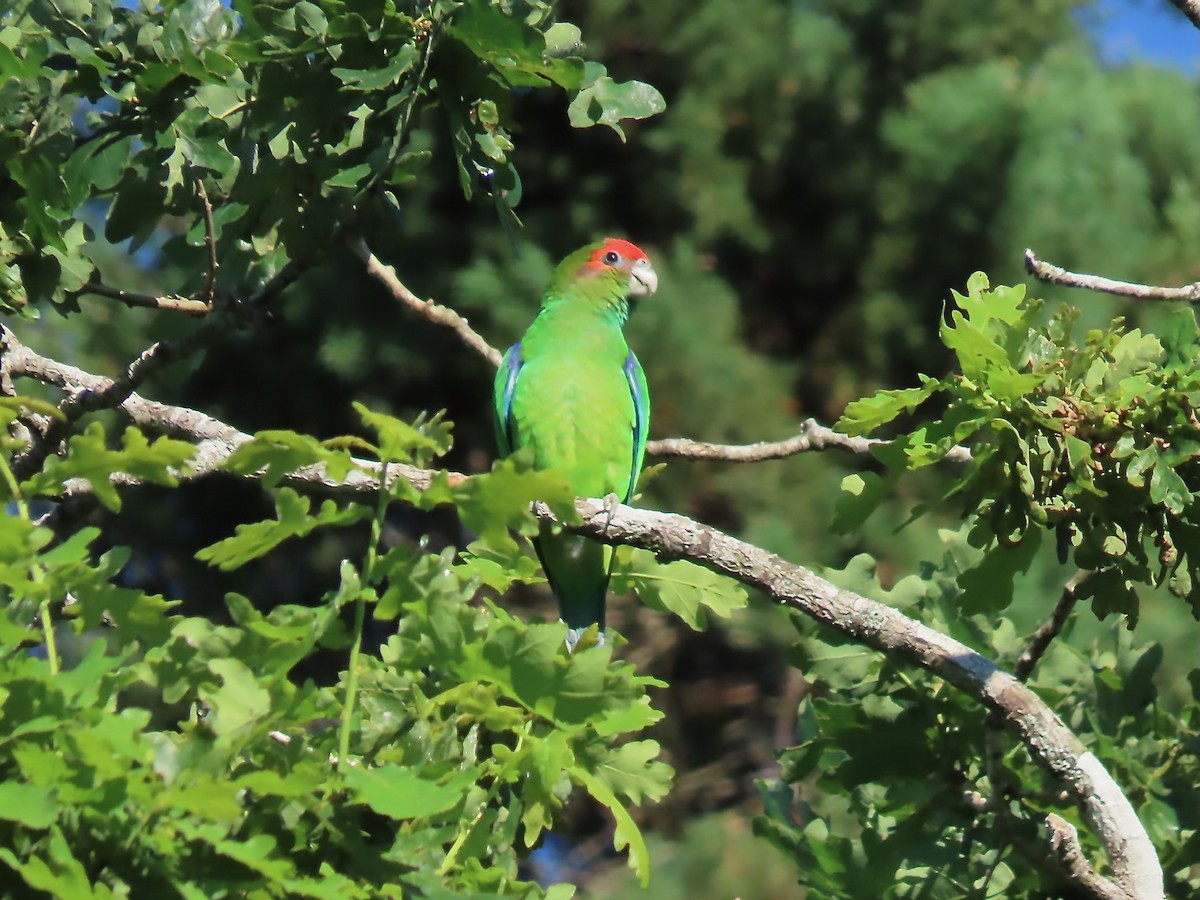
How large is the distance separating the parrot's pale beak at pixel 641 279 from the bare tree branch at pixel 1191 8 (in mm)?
1931

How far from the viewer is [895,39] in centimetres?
805

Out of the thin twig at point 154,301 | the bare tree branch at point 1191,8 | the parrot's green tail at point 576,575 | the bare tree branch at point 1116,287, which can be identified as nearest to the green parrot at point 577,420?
the parrot's green tail at point 576,575

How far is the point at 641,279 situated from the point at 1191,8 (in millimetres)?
1966

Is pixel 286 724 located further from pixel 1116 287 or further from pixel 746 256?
pixel 746 256

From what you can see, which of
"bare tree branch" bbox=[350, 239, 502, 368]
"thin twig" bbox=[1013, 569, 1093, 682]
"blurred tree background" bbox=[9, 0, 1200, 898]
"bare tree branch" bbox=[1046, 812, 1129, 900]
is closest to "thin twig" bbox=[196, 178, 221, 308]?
"bare tree branch" bbox=[350, 239, 502, 368]

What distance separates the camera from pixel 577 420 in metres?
3.52

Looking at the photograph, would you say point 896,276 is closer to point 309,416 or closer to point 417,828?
point 309,416

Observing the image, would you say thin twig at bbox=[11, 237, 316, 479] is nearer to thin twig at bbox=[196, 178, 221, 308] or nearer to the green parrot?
thin twig at bbox=[196, 178, 221, 308]

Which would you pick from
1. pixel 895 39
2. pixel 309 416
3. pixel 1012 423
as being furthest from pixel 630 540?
pixel 895 39

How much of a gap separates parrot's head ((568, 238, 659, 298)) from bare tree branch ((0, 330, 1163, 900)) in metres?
1.95

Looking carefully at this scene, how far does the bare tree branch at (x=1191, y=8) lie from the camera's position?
2.58m

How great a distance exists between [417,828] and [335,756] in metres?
0.11

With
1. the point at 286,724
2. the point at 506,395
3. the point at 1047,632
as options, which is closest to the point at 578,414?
the point at 506,395

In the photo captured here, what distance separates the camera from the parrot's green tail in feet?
10.9
